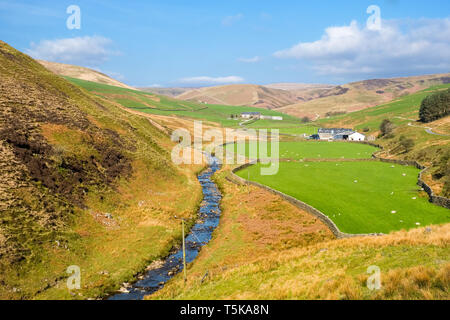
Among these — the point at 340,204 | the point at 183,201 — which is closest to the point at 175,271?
the point at 183,201

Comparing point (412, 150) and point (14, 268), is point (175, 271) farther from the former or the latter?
point (412, 150)

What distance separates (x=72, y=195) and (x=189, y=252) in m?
18.2

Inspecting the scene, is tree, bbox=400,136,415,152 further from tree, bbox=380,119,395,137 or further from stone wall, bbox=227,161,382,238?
stone wall, bbox=227,161,382,238

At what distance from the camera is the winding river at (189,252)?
2652 cm

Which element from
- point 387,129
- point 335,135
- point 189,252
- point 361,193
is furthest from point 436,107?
point 189,252

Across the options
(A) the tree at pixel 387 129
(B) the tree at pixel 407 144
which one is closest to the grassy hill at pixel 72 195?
(B) the tree at pixel 407 144

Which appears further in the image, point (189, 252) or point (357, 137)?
point (357, 137)

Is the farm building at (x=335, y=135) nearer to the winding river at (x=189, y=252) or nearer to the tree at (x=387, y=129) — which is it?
the tree at (x=387, y=129)

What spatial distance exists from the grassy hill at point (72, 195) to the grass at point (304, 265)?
767 centimetres

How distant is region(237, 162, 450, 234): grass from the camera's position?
3625 centimetres

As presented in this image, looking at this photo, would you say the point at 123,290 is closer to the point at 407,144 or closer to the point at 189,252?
the point at 189,252

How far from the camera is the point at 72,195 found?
39969mm

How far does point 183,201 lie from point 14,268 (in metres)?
28.3
